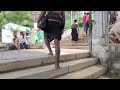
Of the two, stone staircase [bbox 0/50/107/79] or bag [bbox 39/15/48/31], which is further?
bag [bbox 39/15/48/31]

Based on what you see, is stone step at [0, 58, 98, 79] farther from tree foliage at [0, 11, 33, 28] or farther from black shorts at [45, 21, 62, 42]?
tree foliage at [0, 11, 33, 28]

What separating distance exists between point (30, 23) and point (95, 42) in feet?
67.3

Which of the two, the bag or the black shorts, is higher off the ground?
the bag

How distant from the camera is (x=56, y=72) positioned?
5.31 meters

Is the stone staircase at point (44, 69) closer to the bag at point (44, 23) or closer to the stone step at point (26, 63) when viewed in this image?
the stone step at point (26, 63)

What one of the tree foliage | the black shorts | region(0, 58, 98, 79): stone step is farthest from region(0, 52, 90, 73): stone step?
the tree foliage

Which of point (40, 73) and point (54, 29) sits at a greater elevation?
point (54, 29)

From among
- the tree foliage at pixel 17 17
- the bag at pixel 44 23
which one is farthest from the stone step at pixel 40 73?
the tree foliage at pixel 17 17

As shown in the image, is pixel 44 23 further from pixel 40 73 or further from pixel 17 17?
pixel 17 17

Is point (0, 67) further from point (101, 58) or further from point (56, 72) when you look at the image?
point (101, 58)

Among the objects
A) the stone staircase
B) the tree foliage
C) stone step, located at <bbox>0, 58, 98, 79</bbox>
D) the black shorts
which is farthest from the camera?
the tree foliage

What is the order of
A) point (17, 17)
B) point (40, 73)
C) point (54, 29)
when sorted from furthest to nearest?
point (17, 17) → point (54, 29) → point (40, 73)

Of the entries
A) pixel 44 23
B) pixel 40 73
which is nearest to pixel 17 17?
pixel 44 23
